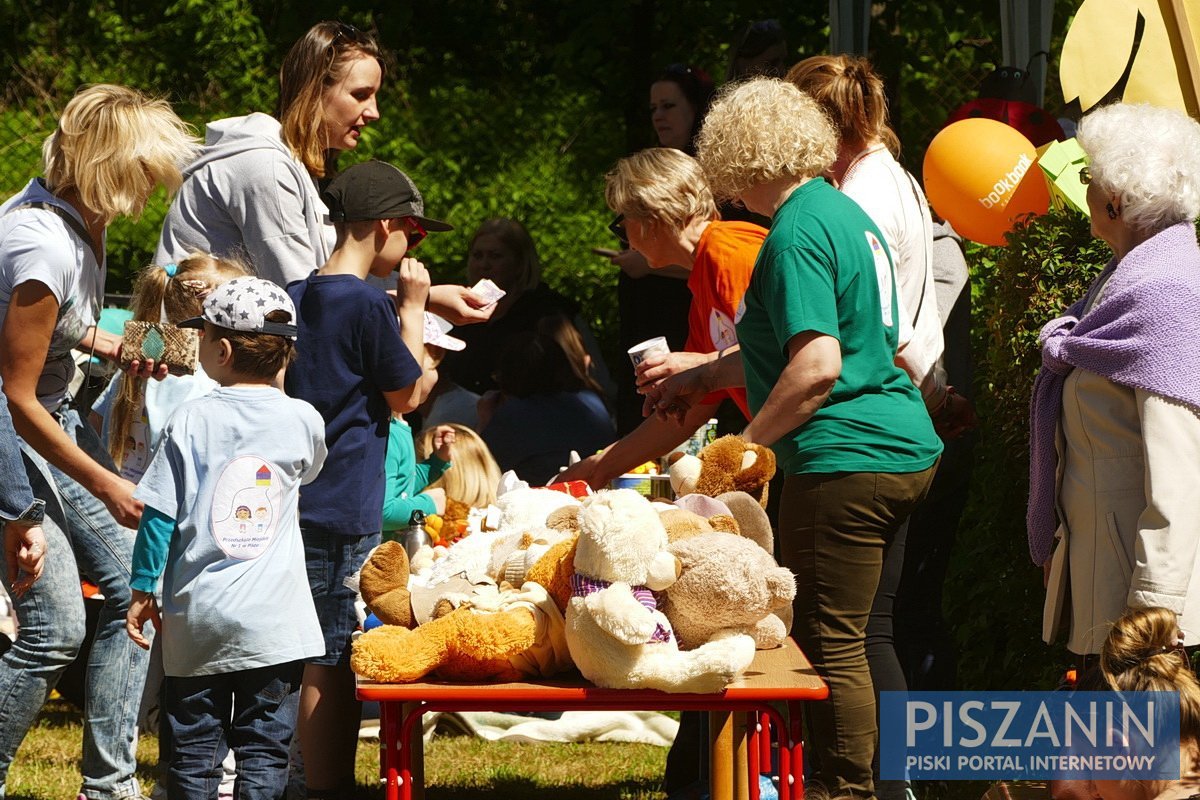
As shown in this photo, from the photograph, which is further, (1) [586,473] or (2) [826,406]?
(1) [586,473]

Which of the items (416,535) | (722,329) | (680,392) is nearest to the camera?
(680,392)

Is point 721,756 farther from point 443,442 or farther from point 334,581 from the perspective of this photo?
point 443,442

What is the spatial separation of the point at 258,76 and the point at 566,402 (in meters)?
5.28

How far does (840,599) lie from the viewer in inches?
128

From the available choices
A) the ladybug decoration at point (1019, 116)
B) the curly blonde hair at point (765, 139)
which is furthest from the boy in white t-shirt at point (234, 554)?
the ladybug decoration at point (1019, 116)

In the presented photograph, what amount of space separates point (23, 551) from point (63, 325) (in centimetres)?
59

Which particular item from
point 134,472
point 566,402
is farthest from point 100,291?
point 566,402

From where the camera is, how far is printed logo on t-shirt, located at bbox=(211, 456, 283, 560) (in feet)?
10.5

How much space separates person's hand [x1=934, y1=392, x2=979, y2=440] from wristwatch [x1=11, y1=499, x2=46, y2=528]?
7.74ft

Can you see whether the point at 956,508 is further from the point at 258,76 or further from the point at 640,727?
the point at 258,76

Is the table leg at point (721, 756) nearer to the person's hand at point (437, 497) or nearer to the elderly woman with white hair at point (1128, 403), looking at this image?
the elderly woman with white hair at point (1128, 403)

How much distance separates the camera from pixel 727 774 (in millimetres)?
Result: 2922

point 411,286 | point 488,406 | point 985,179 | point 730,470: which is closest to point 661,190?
point 411,286

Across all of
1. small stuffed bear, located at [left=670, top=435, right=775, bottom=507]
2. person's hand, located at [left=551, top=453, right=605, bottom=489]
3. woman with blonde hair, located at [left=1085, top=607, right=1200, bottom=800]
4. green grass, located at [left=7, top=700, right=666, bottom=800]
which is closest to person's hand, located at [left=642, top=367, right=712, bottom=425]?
person's hand, located at [left=551, top=453, right=605, bottom=489]
